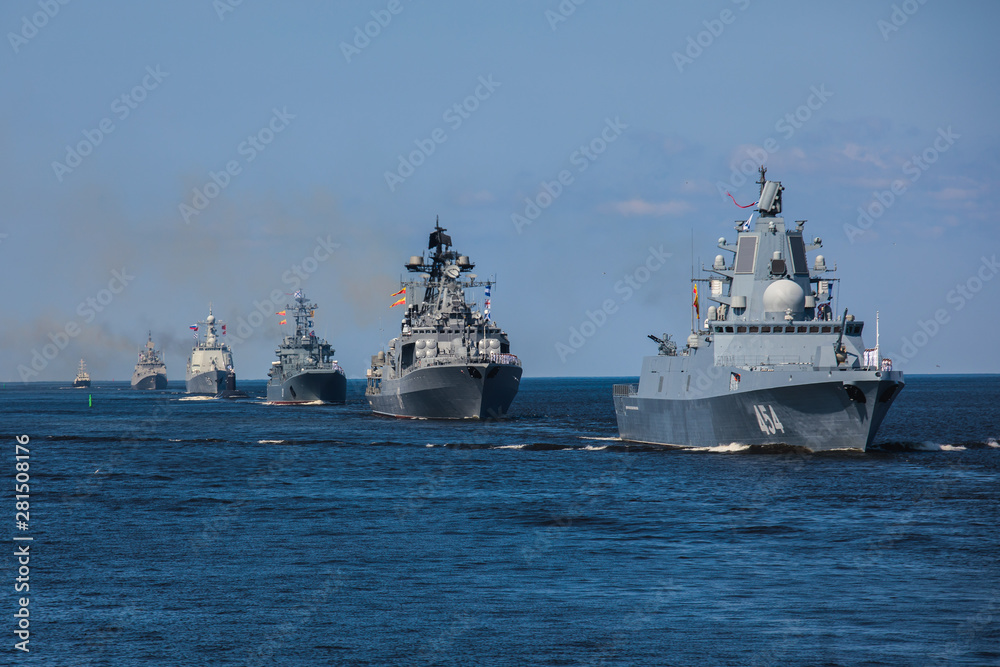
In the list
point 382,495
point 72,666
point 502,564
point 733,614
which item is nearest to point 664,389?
point 382,495

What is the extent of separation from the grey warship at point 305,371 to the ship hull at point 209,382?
42936mm

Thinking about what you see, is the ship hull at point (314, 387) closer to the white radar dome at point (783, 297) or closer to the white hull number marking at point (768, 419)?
the white radar dome at point (783, 297)

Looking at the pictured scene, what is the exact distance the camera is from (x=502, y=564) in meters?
20.7

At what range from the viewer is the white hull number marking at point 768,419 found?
36.8 meters

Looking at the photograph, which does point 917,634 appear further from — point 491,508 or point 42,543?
point 42,543

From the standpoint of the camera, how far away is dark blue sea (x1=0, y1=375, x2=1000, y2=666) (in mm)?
15016

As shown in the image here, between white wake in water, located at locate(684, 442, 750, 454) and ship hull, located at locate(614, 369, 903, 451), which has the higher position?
ship hull, located at locate(614, 369, 903, 451)

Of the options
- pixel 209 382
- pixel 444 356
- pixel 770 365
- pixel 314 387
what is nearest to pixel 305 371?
pixel 314 387

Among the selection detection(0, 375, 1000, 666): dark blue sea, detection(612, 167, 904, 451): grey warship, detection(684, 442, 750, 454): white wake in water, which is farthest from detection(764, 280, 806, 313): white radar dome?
detection(0, 375, 1000, 666): dark blue sea

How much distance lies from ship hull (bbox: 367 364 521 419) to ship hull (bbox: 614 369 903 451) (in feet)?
90.5

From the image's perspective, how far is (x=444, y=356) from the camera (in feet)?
235

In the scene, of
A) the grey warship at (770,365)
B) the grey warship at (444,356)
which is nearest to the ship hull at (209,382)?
the grey warship at (444,356)

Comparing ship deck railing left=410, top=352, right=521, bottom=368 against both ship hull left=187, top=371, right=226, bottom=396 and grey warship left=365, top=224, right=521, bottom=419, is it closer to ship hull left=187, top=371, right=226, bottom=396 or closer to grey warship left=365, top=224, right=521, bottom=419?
grey warship left=365, top=224, right=521, bottom=419

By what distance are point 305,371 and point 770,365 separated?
264 feet
